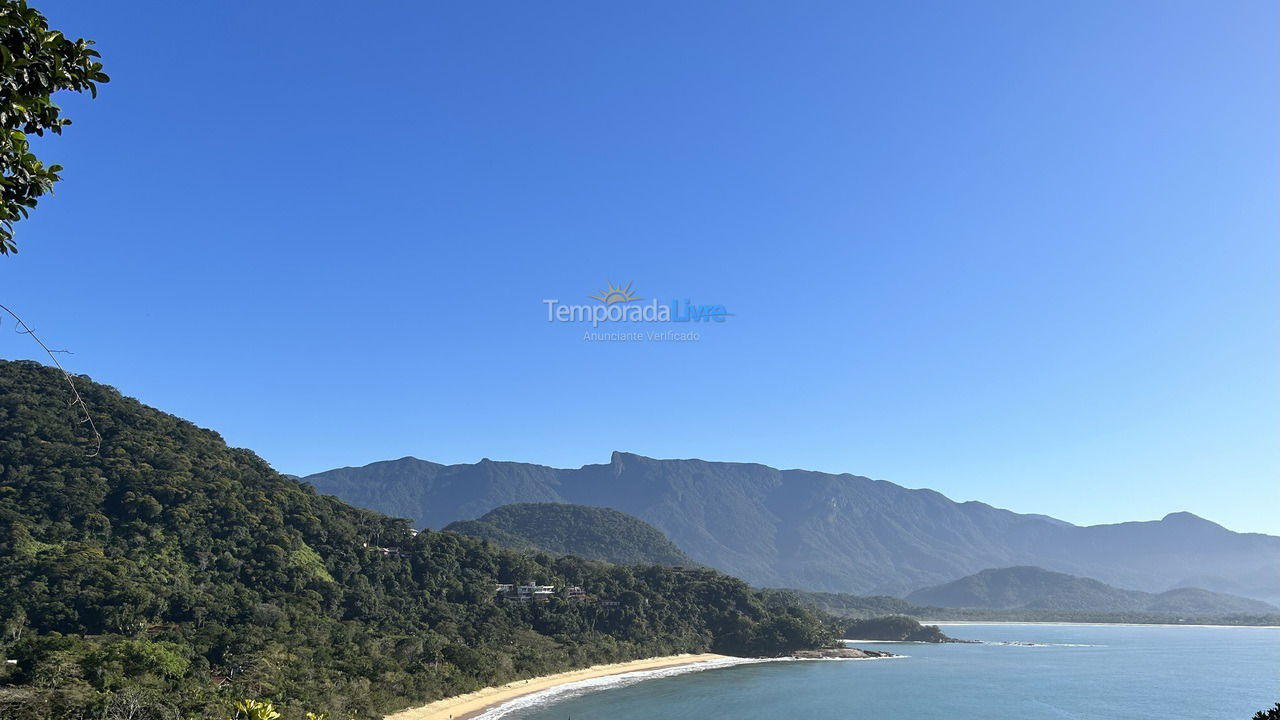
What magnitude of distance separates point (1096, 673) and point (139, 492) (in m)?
115

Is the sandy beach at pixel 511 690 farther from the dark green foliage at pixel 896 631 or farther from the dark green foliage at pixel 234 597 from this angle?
the dark green foliage at pixel 896 631

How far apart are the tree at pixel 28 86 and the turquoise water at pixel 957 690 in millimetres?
58098

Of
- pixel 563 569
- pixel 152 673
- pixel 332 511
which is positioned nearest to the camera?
pixel 152 673

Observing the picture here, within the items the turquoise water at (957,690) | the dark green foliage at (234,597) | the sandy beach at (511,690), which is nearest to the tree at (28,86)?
the dark green foliage at (234,597)

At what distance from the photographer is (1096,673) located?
9619cm

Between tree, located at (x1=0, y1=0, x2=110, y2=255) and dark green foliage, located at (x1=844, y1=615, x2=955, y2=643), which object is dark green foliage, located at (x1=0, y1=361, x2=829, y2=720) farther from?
dark green foliage, located at (x1=844, y1=615, x2=955, y2=643)

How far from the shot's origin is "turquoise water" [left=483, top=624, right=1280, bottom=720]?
6588cm

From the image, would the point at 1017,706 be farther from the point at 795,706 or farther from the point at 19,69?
the point at 19,69

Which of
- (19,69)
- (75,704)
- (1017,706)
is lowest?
(1017,706)

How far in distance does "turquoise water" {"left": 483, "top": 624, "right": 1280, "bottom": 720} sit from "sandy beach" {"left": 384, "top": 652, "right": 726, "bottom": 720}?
116 inches

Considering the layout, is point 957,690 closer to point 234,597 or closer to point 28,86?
point 234,597

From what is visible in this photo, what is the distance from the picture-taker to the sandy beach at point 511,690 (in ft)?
185

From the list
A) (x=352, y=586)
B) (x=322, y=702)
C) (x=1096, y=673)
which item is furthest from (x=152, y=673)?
(x=1096, y=673)

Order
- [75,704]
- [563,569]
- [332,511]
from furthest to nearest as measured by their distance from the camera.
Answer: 1. [563,569]
2. [332,511]
3. [75,704]
